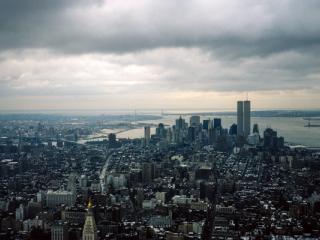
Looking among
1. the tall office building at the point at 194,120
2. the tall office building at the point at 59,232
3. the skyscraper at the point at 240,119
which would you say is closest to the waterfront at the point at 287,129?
the skyscraper at the point at 240,119

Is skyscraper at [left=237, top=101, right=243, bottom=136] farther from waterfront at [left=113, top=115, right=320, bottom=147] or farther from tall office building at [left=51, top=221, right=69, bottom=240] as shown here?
tall office building at [left=51, top=221, right=69, bottom=240]

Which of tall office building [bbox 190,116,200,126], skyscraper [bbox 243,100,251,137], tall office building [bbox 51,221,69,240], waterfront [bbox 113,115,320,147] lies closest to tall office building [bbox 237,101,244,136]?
skyscraper [bbox 243,100,251,137]

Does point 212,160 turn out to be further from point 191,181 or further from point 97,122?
point 97,122

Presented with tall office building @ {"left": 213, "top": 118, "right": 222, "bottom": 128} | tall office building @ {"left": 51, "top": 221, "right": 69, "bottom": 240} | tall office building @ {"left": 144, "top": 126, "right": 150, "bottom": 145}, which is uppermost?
tall office building @ {"left": 213, "top": 118, "right": 222, "bottom": 128}

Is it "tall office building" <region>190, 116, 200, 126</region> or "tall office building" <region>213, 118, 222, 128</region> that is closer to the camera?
"tall office building" <region>213, 118, 222, 128</region>

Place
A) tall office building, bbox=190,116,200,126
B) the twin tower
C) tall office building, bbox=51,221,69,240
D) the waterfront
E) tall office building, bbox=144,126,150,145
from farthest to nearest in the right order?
tall office building, bbox=190,116,200,126
the twin tower
tall office building, bbox=144,126,150,145
the waterfront
tall office building, bbox=51,221,69,240

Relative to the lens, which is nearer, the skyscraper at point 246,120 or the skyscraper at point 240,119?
the skyscraper at point 246,120

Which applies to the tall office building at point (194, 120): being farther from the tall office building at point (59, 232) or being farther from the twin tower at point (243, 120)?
the tall office building at point (59, 232)

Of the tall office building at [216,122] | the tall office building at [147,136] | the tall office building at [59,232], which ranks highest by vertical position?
the tall office building at [216,122]

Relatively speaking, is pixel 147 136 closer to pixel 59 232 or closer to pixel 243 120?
pixel 243 120
